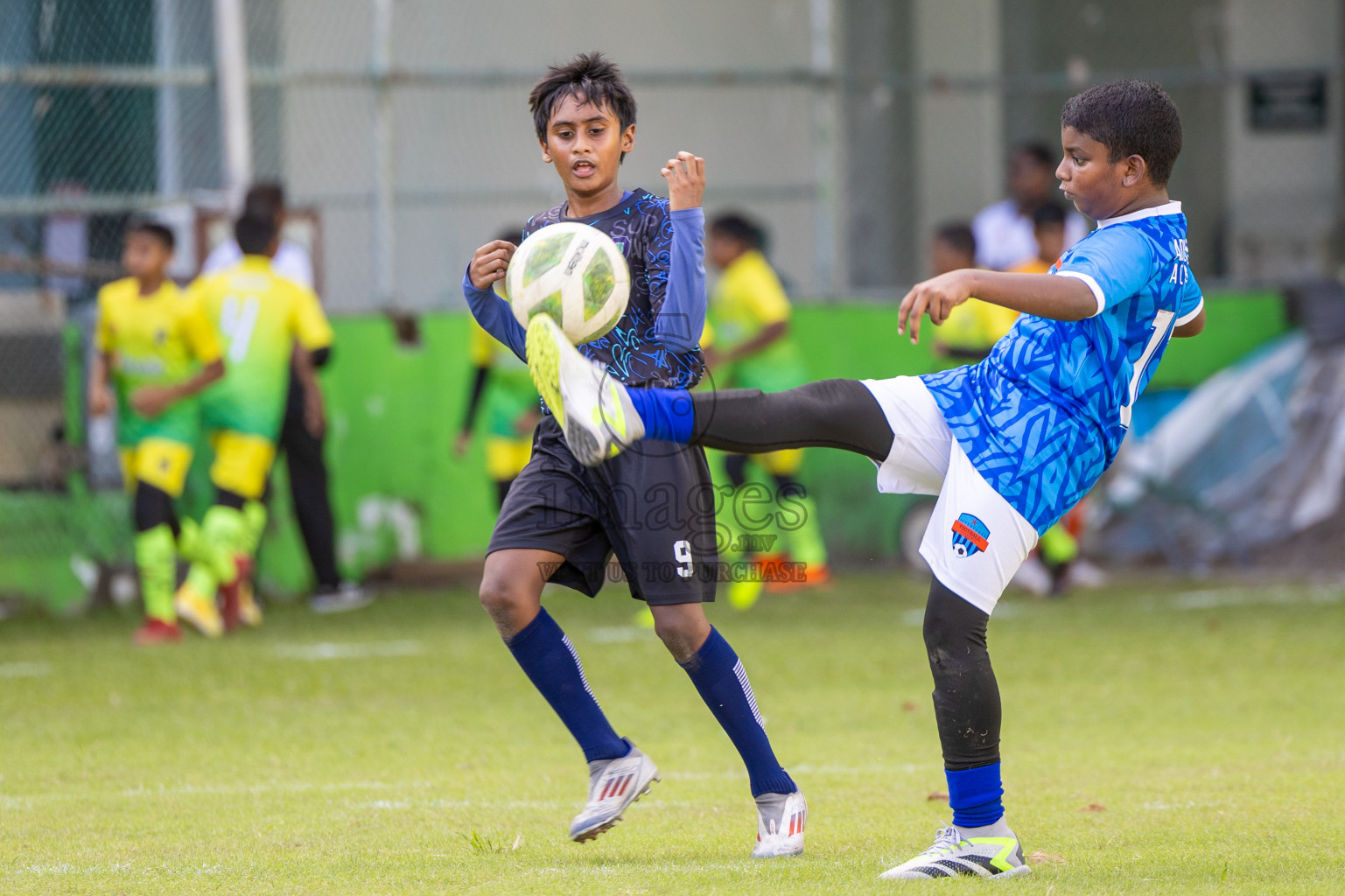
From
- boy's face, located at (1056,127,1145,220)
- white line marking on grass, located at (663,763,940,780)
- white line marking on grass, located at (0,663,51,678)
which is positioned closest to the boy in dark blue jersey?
boy's face, located at (1056,127,1145,220)

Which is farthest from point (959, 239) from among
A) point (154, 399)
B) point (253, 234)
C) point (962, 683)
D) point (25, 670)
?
point (962, 683)

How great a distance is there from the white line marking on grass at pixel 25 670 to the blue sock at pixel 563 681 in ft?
14.2

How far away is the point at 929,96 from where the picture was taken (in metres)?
13.9

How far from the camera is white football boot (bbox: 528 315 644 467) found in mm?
3600

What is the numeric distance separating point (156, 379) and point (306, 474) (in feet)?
3.93

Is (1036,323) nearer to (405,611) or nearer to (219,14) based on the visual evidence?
(405,611)

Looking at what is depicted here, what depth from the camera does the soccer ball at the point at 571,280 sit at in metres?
3.85

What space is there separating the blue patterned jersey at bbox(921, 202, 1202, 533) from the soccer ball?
89 centimetres

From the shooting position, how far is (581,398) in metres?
3.60

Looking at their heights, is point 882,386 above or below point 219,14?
below

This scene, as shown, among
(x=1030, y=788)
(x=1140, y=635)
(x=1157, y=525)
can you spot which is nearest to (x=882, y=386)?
(x=1030, y=788)

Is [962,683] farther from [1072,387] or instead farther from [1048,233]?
[1048,233]

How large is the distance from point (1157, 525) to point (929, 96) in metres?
4.73

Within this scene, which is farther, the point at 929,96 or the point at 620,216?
the point at 929,96
